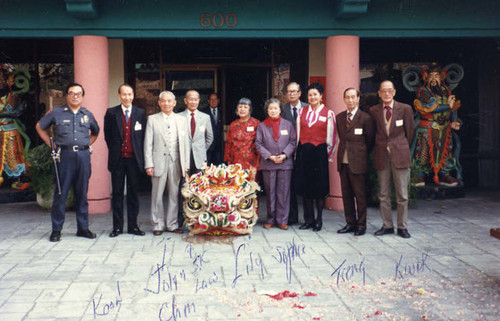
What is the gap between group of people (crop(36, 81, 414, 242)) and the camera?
6543 mm

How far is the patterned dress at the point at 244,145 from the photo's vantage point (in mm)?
7113

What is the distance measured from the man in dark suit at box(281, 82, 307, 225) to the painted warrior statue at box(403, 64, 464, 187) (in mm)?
3276

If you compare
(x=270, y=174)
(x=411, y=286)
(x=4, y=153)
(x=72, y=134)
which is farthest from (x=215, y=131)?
(x=411, y=286)

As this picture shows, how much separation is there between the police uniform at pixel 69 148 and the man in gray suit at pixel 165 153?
2.39 feet

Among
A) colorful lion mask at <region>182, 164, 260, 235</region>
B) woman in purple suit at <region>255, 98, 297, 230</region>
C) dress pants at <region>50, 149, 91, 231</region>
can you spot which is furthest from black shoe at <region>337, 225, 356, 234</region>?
dress pants at <region>50, 149, 91, 231</region>

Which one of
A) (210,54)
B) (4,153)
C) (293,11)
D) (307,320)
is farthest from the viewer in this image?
(210,54)

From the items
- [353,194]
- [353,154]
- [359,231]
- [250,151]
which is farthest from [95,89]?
[359,231]

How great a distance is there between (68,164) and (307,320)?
3.80m

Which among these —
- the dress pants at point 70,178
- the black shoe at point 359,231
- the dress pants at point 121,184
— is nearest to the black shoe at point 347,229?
the black shoe at point 359,231

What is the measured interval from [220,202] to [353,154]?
1.72m

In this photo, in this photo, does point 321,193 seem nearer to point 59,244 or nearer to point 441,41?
point 59,244

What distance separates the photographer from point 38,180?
849cm

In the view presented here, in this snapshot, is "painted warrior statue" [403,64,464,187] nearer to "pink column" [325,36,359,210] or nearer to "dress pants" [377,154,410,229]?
"pink column" [325,36,359,210]

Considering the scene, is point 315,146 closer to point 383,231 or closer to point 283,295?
point 383,231
